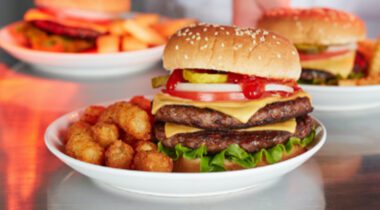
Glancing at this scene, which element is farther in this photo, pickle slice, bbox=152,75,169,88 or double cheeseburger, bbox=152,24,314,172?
pickle slice, bbox=152,75,169,88

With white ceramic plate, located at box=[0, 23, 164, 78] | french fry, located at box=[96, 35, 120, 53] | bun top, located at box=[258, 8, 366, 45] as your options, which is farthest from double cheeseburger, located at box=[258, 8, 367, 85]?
french fry, located at box=[96, 35, 120, 53]

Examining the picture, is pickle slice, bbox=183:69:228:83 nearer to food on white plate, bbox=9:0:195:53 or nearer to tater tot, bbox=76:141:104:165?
tater tot, bbox=76:141:104:165

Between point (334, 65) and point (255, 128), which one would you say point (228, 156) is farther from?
point (334, 65)

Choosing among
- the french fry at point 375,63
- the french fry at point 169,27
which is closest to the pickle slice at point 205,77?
the french fry at point 375,63

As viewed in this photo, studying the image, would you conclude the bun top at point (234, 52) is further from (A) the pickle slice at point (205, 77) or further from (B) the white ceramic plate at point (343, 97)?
(B) the white ceramic plate at point (343, 97)

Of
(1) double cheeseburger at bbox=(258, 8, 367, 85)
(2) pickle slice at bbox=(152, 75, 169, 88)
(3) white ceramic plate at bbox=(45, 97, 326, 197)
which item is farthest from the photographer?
(1) double cheeseburger at bbox=(258, 8, 367, 85)

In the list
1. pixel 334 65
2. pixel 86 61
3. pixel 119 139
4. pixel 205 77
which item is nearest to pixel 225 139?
pixel 205 77
